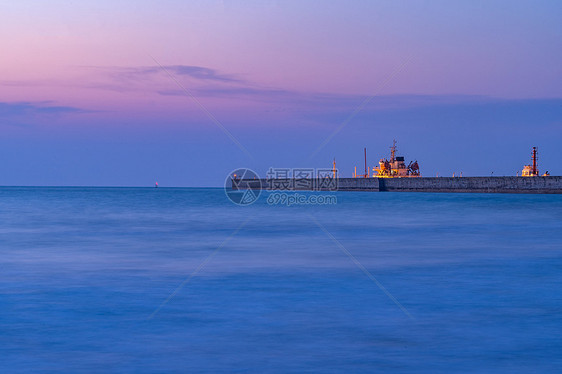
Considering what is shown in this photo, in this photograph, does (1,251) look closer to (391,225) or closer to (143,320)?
(143,320)

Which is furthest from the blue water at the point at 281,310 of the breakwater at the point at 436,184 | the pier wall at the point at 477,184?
the breakwater at the point at 436,184

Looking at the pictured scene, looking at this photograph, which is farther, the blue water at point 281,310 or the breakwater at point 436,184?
the breakwater at point 436,184

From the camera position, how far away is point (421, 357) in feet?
24.5

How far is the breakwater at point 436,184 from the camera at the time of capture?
9206 cm

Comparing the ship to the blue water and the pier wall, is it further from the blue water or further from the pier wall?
the blue water

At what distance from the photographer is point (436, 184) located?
110m

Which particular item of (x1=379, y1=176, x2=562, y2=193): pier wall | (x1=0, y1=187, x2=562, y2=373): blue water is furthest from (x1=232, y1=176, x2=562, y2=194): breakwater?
(x1=0, y1=187, x2=562, y2=373): blue water

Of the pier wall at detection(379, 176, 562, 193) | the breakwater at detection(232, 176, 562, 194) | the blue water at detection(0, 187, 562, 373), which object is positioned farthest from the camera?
the breakwater at detection(232, 176, 562, 194)

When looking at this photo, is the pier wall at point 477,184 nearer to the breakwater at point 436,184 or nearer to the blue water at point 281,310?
the breakwater at point 436,184

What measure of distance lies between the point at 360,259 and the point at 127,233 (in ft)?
44.4

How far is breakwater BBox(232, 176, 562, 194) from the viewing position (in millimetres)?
92062

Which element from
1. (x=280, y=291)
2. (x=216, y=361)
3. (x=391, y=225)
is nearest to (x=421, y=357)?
(x=216, y=361)

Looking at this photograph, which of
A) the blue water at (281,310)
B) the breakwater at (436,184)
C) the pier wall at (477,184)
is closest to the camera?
the blue water at (281,310)

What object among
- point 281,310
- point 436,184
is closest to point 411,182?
point 436,184
